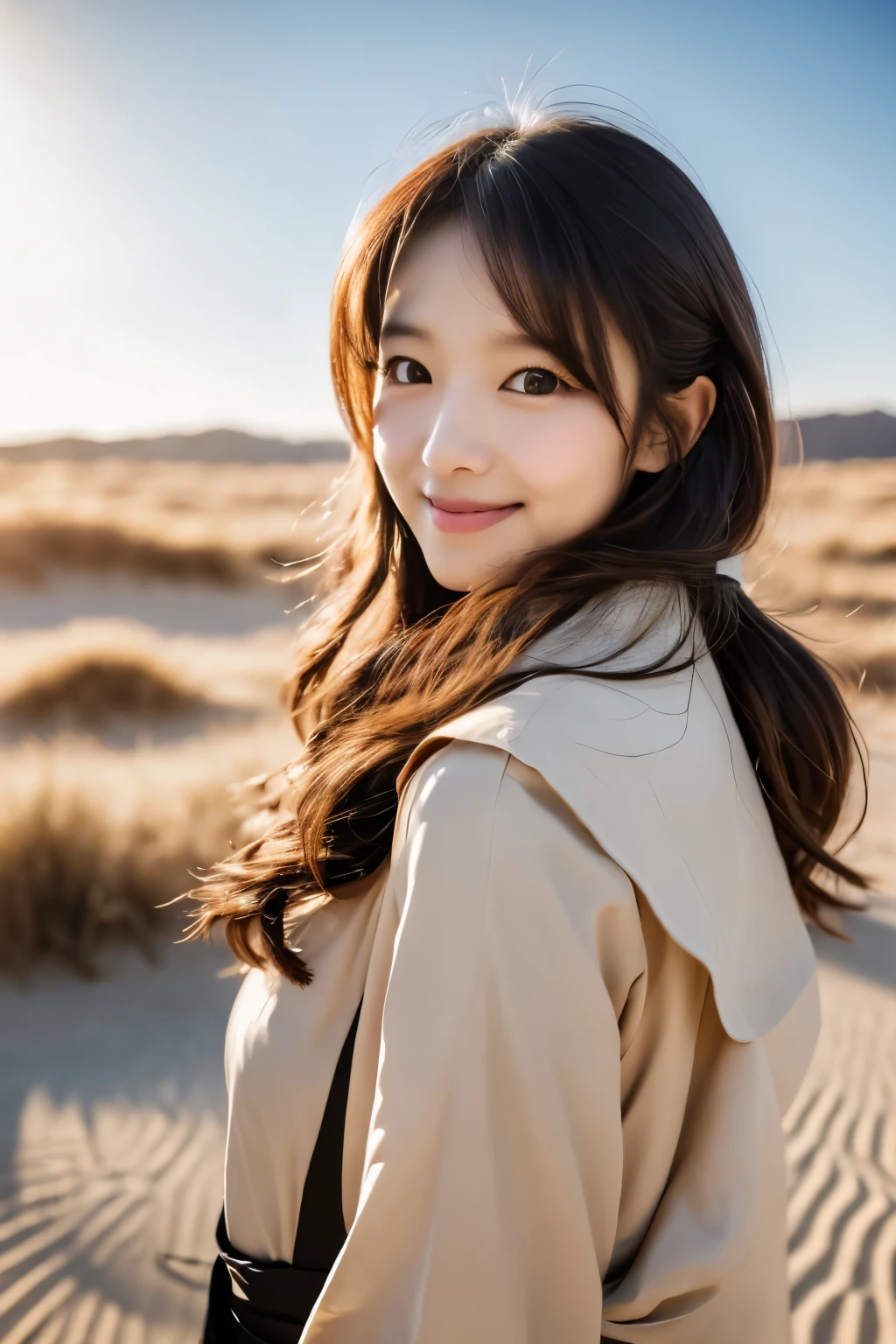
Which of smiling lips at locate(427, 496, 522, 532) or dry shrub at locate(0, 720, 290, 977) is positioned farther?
dry shrub at locate(0, 720, 290, 977)

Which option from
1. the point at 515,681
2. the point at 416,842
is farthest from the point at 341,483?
the point at 416,842

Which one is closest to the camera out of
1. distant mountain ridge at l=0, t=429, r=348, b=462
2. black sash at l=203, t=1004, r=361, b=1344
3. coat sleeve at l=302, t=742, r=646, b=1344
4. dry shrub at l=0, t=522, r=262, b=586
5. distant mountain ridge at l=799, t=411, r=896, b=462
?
coat sleeve at l=302, t=742, r=646, b=1344

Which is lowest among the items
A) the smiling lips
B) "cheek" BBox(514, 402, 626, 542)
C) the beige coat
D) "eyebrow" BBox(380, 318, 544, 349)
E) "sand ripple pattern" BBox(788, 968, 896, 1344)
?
"sand ripple pattern" BBox(788, 968, 896, 1344)

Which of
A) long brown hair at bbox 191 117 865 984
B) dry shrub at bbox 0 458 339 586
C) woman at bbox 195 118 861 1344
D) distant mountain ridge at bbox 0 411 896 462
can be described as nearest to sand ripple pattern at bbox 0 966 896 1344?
woman at bbox 195 118 861 1344

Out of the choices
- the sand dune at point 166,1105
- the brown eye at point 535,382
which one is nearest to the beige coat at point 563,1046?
the brown eye at point 535,382

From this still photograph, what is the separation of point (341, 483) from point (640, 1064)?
1319 millimetres

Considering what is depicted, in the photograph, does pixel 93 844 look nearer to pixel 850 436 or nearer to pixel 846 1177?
pixel 846 1177

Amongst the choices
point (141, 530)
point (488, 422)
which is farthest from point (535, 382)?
point (141, 530)

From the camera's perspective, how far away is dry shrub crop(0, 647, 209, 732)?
6520 millimetres

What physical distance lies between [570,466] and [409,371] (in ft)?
0.88

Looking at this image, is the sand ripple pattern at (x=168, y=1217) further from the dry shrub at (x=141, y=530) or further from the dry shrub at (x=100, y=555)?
the dry shrub at (x=100, y=555)

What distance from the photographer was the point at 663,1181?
40.3 inches

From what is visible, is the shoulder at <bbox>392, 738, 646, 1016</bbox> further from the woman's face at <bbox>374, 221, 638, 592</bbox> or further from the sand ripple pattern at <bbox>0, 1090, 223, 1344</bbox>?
the sand ripple pattern at <bbox>0, 1090, 223, 1344</bbox>

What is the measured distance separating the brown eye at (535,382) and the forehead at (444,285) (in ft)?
0.19
